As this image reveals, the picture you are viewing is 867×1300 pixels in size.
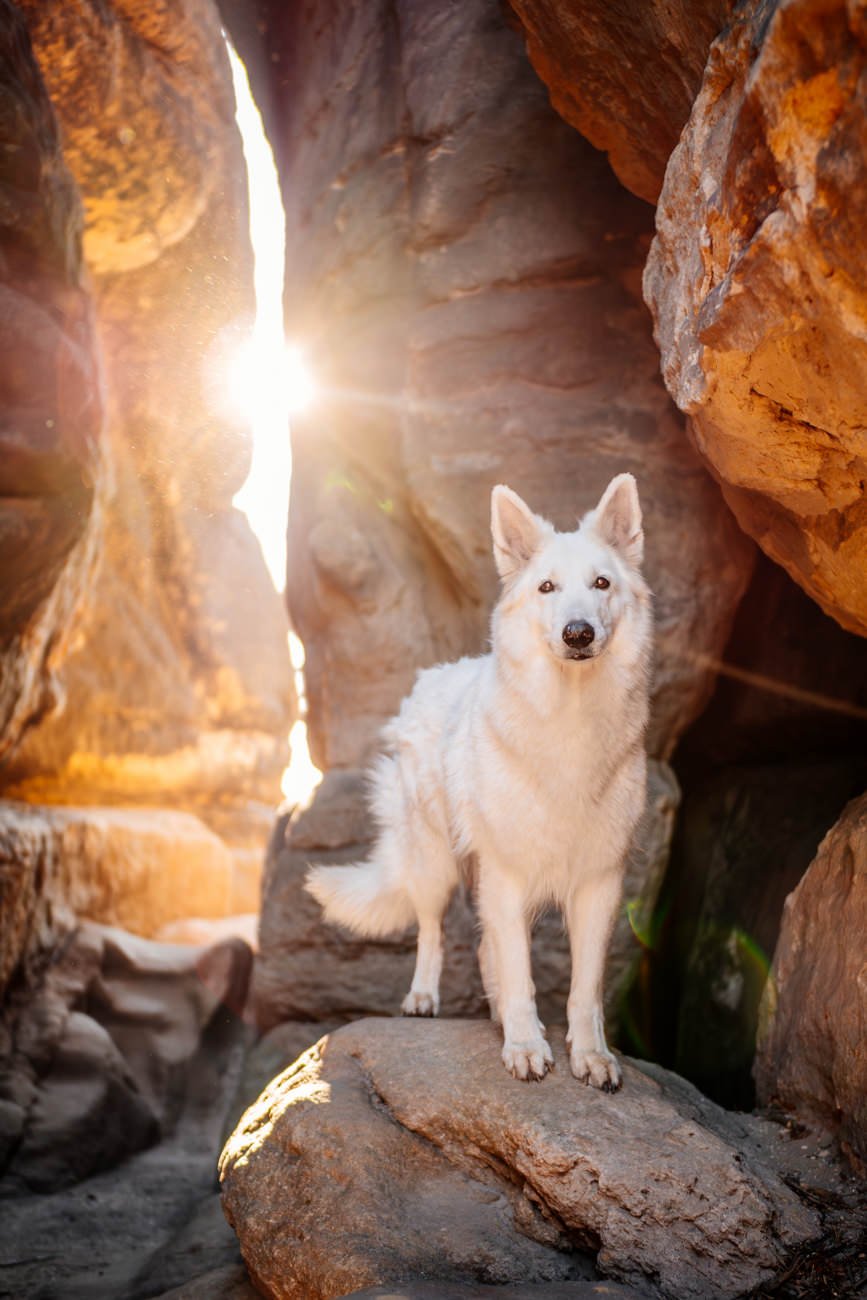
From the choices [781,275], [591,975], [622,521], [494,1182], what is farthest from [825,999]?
[781,275]

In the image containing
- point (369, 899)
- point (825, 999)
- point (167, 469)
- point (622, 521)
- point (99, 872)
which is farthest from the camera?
point (167, 469)

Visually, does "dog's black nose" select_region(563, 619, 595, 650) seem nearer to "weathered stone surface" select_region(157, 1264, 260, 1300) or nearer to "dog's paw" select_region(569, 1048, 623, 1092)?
"dog's paw" select_region(569, 1048, 623, 1092)

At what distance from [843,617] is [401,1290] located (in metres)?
3.33

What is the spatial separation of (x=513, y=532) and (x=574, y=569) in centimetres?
38

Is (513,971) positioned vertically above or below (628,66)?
below

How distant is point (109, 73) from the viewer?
913 cm

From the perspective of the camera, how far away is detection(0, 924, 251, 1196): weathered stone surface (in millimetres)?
6660

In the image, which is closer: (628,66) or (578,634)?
(578,634)

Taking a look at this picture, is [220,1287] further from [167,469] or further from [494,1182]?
[167,469]

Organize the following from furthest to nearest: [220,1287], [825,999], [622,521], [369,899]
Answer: [369,899]
[622,521]
[825,999]
[220,1287]

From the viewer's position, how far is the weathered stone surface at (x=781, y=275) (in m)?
2.88

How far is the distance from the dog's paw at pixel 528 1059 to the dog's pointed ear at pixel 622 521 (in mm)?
2003

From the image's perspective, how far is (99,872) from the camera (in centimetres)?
974

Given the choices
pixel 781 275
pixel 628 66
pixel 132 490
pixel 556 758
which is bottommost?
pixel 556 758
